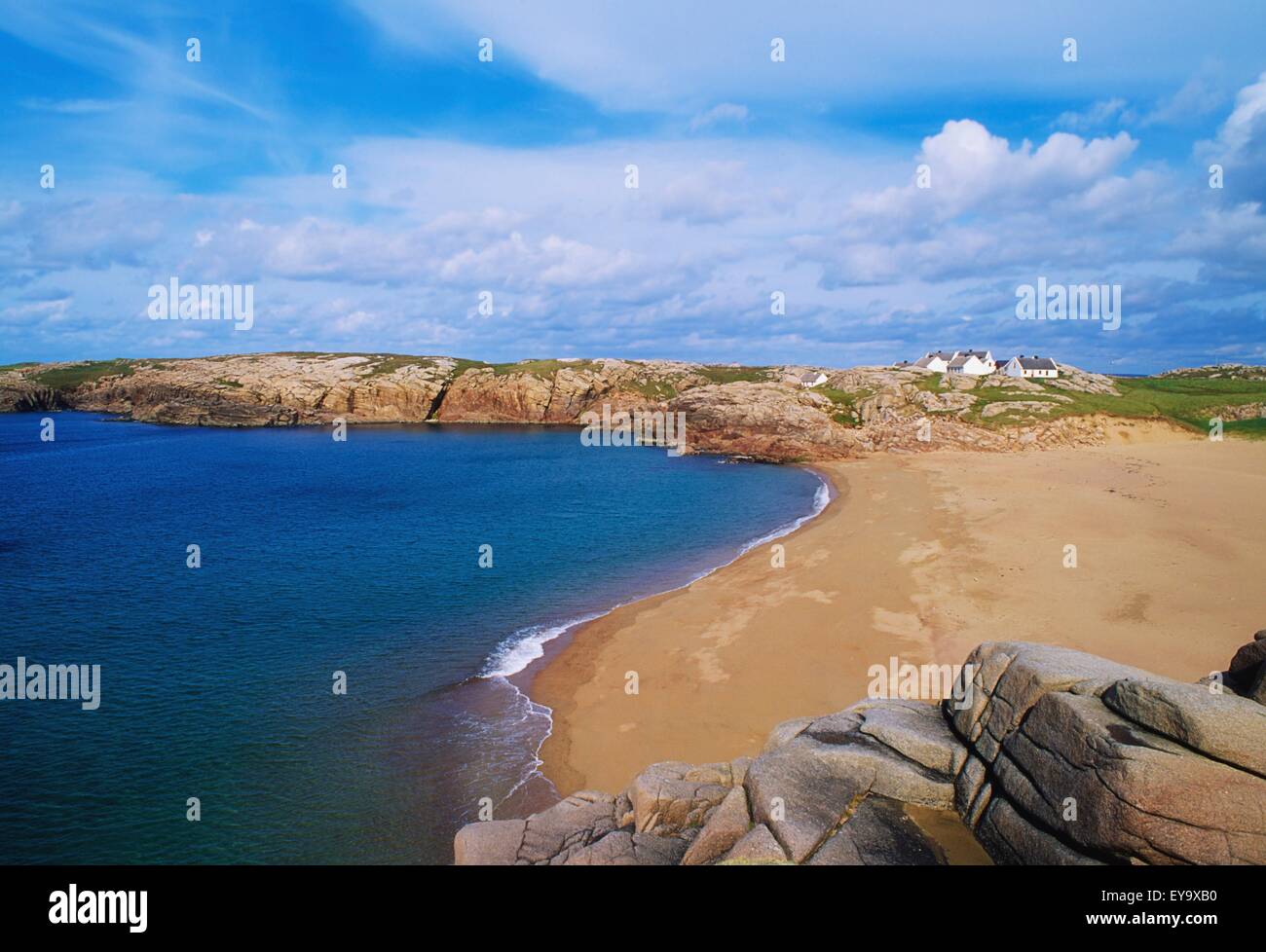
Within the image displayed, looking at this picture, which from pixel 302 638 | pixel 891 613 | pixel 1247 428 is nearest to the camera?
pixel 302 638

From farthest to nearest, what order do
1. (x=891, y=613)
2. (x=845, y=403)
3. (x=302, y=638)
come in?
1. (x=845, y=403)
2. (x=891, y=613)
3. (x=302, y=638)

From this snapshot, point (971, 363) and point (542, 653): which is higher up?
point (971, 363)

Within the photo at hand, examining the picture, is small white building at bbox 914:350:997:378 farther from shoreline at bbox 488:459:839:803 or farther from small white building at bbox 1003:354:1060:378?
shoreline at bbox 488:459:839:803

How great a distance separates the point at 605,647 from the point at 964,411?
8026 centimetres

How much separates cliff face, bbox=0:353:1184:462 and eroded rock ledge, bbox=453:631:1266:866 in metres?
79.8

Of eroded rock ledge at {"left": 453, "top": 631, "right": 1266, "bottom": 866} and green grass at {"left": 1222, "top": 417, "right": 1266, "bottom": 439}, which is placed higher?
green grass at {"left": 1222, "top": 417, "right": 1266, "bottom": 439}

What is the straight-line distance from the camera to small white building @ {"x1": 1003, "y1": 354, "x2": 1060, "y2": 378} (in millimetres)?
129500

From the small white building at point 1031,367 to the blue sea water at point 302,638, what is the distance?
280 feet

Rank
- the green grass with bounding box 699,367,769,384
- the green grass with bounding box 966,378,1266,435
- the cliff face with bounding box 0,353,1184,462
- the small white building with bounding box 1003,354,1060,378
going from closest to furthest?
1. the green grass with bounding box 966,378,1266,435
2. the cliff face with bounding box 0,353,1184,462
3. the small white building with bounding box 1003,354,1060,378
4. the green grass with bounding box 699,367,769,384

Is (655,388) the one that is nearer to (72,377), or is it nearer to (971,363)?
(971,363)

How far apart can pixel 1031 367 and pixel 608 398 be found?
282 ft

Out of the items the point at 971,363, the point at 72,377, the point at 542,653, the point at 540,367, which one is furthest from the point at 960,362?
the point at 72,377

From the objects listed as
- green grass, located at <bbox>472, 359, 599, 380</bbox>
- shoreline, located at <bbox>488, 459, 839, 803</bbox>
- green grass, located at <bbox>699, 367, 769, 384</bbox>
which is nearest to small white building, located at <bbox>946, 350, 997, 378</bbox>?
green grass, located at <bbox>699, 367, 769, 384</bbox>

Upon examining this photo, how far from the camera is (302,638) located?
97.8 feet
